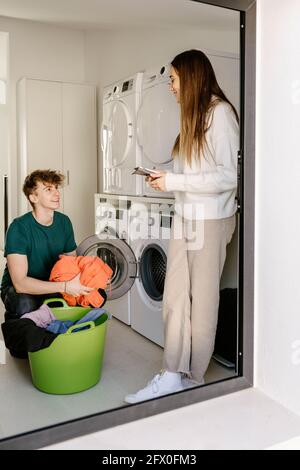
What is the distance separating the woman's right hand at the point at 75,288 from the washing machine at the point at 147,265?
0.41 m

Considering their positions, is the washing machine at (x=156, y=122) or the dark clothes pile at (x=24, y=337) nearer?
the dark clothes pile at (x=24, y=337)

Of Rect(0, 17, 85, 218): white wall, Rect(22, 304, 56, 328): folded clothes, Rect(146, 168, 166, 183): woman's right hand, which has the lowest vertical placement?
Rect(22, 304, 56, 328): folded clothes

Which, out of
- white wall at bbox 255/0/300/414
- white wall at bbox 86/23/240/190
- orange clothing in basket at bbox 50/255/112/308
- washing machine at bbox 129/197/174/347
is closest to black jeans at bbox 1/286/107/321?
orange clothing in basket at bbox 50/255/112/308

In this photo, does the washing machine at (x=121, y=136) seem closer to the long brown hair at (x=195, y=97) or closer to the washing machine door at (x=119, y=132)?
the washing machine door at (x=119, y=132)

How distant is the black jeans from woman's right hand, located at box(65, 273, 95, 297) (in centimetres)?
7

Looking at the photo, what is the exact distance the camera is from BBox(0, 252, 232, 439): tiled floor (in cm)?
193

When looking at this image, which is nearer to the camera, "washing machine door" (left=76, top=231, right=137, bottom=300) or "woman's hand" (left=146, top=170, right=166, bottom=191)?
"woman's hand" (left=146, top=170, right=166, bottom=191)

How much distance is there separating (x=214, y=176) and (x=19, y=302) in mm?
1140

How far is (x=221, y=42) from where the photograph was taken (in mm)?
2291

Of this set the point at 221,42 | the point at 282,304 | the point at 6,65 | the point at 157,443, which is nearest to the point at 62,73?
the point at 6,65

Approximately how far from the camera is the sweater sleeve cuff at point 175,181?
2.21 m

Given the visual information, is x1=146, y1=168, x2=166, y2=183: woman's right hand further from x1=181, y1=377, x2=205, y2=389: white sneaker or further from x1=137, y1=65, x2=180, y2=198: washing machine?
x1=181, y1=377, x2=205, y2=389: white sneaker

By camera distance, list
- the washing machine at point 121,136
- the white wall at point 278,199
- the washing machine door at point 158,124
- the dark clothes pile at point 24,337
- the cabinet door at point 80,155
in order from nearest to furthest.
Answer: the white wall at point 278,199 → the dark clothes pile at point 24,337 → the cabinet door at point 80,155 → the washing machine door at point 158,124 → the washing machine at point 121,136

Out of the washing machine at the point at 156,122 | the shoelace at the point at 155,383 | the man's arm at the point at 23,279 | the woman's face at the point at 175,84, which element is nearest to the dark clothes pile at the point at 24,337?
the man's arm at the point at 23,279
